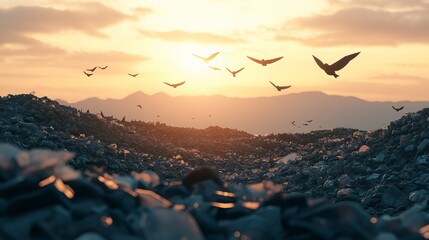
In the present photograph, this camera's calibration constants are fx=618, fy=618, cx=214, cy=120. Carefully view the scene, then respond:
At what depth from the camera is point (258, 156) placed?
20.3m

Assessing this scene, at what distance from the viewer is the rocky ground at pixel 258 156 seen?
10.7 meters

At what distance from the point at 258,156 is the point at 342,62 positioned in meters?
11.1

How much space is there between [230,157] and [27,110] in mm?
6313

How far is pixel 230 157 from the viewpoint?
19.5 meters

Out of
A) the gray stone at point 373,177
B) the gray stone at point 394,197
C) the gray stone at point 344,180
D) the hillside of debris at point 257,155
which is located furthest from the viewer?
the gray stone at point 344,180

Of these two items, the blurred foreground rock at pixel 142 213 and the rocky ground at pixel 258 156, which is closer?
the blurred foreground rock at pixel 142 213

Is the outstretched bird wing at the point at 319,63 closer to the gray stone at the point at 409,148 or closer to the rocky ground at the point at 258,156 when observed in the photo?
the rocky ground at the point at 258,156

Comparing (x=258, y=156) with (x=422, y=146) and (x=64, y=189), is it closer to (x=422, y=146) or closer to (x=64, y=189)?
(x=422, y=146)

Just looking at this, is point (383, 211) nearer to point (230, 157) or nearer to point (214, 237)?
point (214, 237)

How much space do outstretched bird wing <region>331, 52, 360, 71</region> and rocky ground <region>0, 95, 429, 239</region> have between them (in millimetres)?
2116

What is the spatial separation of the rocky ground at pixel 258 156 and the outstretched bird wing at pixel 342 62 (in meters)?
2.12

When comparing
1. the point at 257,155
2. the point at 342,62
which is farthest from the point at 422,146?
the point at 257,155

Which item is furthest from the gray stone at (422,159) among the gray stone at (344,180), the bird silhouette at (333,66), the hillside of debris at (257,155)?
the bird silhouette at (333,66)

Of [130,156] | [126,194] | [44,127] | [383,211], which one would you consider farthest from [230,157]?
[126,194]
